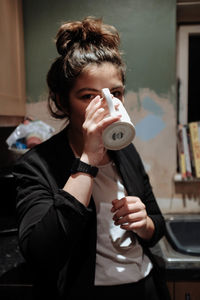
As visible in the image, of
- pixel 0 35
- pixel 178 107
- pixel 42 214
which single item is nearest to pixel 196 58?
pixel 178 107

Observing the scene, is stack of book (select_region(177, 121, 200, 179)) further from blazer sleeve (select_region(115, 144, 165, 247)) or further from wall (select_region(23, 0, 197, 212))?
blazer sleeve (select_region(115, 144, 165, 247))

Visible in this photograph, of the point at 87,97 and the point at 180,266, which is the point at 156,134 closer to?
the point at 180,266

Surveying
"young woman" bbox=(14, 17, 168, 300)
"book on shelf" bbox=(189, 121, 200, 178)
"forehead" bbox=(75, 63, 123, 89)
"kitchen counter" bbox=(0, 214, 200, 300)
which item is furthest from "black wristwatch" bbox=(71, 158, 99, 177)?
"book on shelf" bbox=(189, 121, 200, 178)

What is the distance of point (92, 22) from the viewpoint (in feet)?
2.78

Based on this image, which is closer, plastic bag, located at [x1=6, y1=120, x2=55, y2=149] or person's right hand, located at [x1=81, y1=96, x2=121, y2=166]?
person's right hand, located at [x1=81, y1=96, x2=121, y2=166]

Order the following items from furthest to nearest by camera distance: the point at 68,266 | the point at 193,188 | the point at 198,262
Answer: the point at 193,188
the point at 198,262
the point at 68,266

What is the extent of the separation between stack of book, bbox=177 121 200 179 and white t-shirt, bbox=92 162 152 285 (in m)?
0.88

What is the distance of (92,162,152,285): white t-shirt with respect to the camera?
839mm

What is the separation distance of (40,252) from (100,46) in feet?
1.93

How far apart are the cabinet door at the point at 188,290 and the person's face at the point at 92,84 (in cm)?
84

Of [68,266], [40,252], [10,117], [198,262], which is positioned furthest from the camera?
[10,117]

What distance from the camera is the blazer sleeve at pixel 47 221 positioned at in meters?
0.68

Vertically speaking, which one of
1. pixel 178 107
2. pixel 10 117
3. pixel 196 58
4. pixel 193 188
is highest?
pixel 196 58

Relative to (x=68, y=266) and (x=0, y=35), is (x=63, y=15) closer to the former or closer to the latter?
(x=0, y=35)
